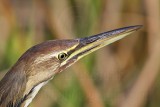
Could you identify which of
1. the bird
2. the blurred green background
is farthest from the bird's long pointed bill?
the blurred green background

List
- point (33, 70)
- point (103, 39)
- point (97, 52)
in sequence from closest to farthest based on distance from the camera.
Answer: point (33, 70)
point (103, 39)
point (97, 52)

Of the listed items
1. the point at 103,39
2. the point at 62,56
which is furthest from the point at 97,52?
the point at 62,56

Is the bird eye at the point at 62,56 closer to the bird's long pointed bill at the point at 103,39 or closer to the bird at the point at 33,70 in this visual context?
the bird at the point at 33,70

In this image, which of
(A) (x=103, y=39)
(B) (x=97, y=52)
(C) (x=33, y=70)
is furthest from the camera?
(B) (x=97, y=52)

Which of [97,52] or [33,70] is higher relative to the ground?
[33,70]

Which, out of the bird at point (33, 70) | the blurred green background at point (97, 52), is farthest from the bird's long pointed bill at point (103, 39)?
the blurred green background at point (97, 52)

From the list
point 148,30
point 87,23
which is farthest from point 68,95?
point 148,30

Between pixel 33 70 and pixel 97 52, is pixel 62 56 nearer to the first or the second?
pixel 33 70
